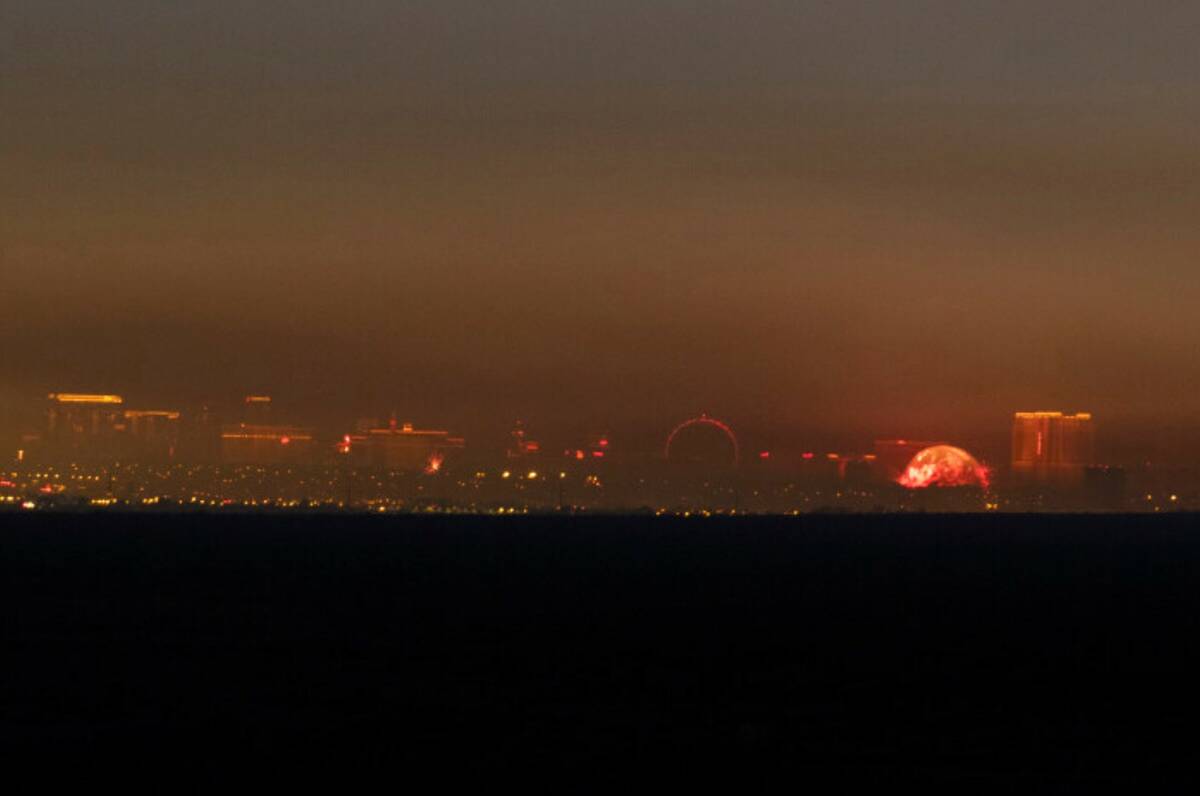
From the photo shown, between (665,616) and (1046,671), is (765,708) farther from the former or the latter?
(665,616)

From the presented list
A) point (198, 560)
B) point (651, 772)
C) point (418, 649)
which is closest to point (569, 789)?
point (651, 772)

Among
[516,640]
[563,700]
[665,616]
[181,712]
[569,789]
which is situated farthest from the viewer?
[665,616]

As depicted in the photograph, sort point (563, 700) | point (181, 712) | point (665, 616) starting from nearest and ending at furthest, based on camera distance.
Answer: point (181, 712) < point (563, 700) < point (665, 616)

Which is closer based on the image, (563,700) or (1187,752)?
(1187,752)

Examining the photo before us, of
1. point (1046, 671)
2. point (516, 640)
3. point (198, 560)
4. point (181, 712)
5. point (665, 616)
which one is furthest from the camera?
point (198, 560)

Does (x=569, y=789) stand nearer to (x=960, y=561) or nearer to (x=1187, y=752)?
(x=1187, y=752)

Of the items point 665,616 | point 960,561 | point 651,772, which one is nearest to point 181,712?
point 651,772
